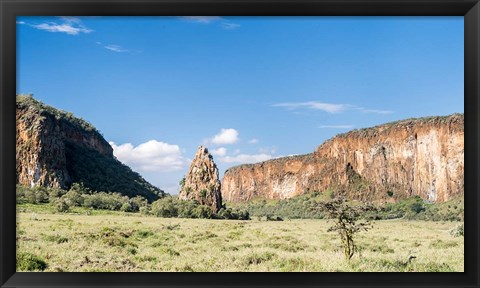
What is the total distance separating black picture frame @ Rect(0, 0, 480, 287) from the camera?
2273 millimetres

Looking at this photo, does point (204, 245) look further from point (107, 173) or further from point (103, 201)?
point (107, 173)

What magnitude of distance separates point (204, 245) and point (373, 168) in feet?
41.9

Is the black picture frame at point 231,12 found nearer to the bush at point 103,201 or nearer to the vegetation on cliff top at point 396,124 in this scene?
the bush at point 103,201

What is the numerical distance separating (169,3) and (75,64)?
9.05 metres

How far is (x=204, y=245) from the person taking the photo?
6973mm

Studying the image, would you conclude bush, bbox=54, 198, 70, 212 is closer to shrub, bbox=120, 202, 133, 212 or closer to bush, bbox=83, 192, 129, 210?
bush, bbox=83, 192, 129, 210

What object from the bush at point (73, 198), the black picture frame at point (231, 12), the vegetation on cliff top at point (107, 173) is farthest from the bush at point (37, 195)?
the black picture frame at point (231, 12)

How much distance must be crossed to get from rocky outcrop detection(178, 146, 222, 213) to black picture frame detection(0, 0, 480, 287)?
791cm

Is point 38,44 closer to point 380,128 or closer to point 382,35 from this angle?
point 382,35

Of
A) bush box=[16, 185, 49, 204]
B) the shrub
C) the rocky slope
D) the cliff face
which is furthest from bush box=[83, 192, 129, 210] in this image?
the cliff face

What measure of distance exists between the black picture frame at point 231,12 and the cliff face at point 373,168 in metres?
9.04

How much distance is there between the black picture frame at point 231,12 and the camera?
227 centimetres

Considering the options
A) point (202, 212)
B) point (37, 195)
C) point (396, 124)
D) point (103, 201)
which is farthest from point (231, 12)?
point (396, 124)

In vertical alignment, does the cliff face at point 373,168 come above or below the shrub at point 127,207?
above
